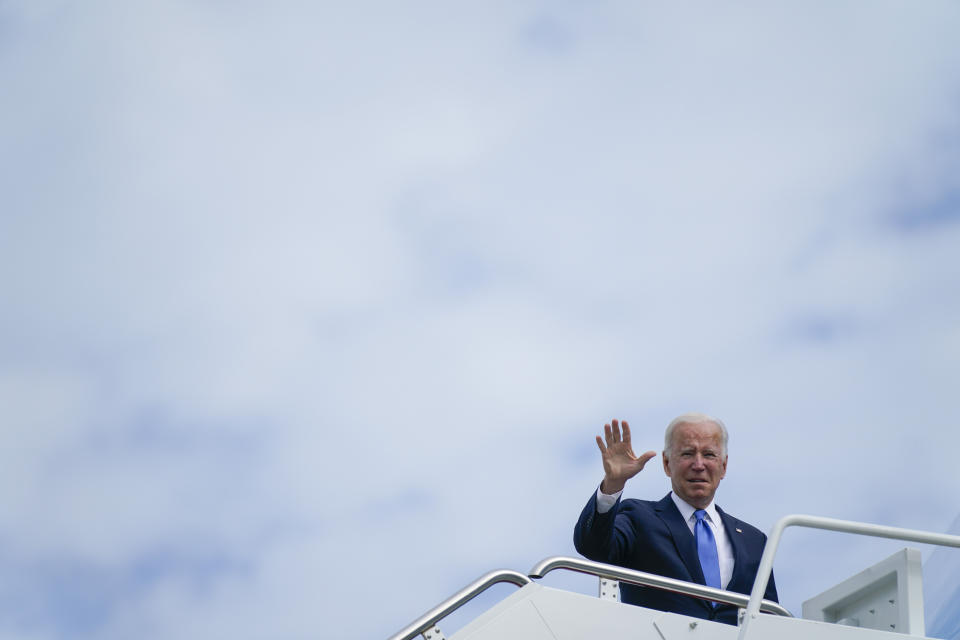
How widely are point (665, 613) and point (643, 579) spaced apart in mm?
289

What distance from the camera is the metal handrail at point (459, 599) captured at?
5.26 metres

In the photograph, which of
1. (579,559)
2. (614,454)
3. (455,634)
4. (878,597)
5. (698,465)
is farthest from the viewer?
(698,465)

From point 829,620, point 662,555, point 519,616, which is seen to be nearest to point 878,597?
point 829,620

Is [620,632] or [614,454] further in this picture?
[614,454]

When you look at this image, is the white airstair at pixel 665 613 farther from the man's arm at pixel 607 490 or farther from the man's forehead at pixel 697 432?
the man's forehead at pixel 697 432

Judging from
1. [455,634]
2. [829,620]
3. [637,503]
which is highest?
[637,503]

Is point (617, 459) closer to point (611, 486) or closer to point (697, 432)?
point (611, 486)

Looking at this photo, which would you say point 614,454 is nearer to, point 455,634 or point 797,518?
point 797,518

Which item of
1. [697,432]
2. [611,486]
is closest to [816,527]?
[611,486]

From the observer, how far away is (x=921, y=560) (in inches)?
233

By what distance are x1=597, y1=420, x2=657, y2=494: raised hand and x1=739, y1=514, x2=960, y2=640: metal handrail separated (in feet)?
3.73

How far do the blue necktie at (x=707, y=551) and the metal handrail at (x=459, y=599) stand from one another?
1.80 metres

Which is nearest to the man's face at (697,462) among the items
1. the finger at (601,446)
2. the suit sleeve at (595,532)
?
the suit sleeve at (595,532)

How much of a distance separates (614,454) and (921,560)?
6.18 ft
